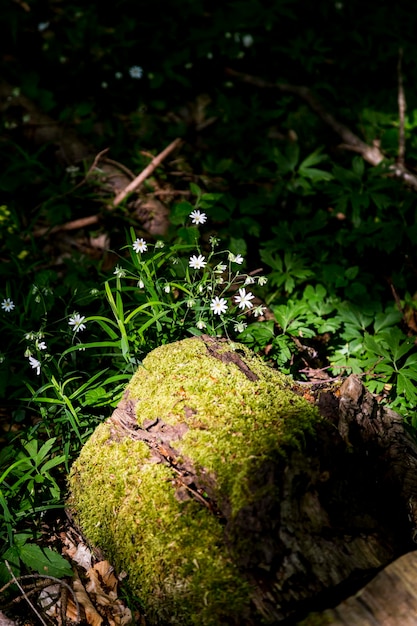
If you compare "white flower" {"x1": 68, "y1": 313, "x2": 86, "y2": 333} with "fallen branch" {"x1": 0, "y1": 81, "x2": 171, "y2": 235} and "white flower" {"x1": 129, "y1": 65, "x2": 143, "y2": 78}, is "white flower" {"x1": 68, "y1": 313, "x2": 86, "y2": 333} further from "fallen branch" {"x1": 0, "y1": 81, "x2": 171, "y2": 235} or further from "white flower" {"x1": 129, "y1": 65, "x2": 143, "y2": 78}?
"white flower" {"x1": 129, "y1": 65, "x2": 143, "y2": 78}

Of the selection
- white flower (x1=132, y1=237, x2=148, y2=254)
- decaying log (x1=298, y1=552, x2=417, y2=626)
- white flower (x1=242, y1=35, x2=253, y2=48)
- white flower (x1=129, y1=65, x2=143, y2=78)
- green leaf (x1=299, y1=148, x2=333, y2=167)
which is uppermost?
white flower (x1=242, y1=35, x2=253, y2=48)

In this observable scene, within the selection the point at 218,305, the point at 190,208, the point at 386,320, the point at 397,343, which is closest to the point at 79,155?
the point at 190,208

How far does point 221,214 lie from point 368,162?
1561 mm

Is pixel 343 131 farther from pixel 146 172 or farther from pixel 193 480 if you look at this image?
pixel 193 480

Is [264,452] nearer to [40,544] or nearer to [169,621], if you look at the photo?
[169,621]

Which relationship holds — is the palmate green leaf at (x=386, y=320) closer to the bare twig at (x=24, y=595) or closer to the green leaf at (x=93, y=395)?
the green leaf at (x=93, y=395)

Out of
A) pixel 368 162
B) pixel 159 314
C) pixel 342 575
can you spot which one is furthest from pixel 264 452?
pixel 368 162

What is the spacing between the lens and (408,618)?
1621 millimetres

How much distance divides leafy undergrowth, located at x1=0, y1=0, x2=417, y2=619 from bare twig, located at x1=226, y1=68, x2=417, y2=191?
2cm

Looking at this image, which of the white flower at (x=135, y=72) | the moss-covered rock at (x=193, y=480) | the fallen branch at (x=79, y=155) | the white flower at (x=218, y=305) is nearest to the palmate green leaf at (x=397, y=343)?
the moss-covered rock at (x=193, y=480)

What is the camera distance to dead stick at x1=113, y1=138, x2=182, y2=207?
411 centimetres

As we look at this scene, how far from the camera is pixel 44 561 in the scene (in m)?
2.13

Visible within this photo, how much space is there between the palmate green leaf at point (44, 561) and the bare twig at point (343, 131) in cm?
341

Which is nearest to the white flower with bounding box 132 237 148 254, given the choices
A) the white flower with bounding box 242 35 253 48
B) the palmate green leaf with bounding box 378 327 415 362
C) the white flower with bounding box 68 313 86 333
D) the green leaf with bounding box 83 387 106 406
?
the white flower with bounding box 68 313 86 333
